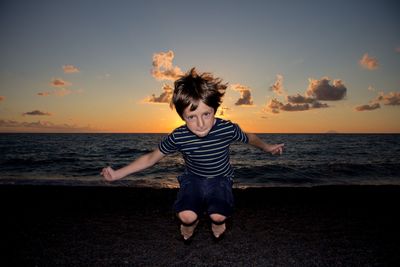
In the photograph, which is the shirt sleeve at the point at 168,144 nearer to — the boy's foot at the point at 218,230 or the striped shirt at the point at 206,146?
the striped shirt at the point at 206,146

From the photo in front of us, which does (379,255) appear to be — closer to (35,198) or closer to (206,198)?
(206,198)

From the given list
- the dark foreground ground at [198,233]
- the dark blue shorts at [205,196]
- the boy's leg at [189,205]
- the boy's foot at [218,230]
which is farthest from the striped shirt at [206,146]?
the dark foreground ground at [198,233]

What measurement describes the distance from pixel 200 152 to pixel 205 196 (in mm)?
607

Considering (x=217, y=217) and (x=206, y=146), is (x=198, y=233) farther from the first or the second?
(x=206, y=146)

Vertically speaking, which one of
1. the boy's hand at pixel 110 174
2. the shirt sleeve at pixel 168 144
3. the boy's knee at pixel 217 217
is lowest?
the boy's knee at pixel 217 217

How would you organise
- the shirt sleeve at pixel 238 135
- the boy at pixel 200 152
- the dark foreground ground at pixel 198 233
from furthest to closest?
the shirt sleeve at pixel 238 135
the boy at pixel 200 152
the dark foreground ground at pixel 198 233

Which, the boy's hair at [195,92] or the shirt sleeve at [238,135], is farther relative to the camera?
the shirt sleeve at [238,135]

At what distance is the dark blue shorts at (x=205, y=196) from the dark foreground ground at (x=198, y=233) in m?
0.53

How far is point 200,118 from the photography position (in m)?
3.09

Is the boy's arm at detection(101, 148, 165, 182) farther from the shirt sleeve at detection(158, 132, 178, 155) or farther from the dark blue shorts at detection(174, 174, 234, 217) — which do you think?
the dark blue shorts at detection(174, 174, 234, 217)

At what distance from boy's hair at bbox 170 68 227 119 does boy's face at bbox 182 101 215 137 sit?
0.16ft

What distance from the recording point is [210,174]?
3535 mm

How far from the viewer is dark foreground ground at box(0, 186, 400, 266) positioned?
9.82 ft

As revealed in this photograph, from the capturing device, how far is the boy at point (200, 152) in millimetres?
3145
